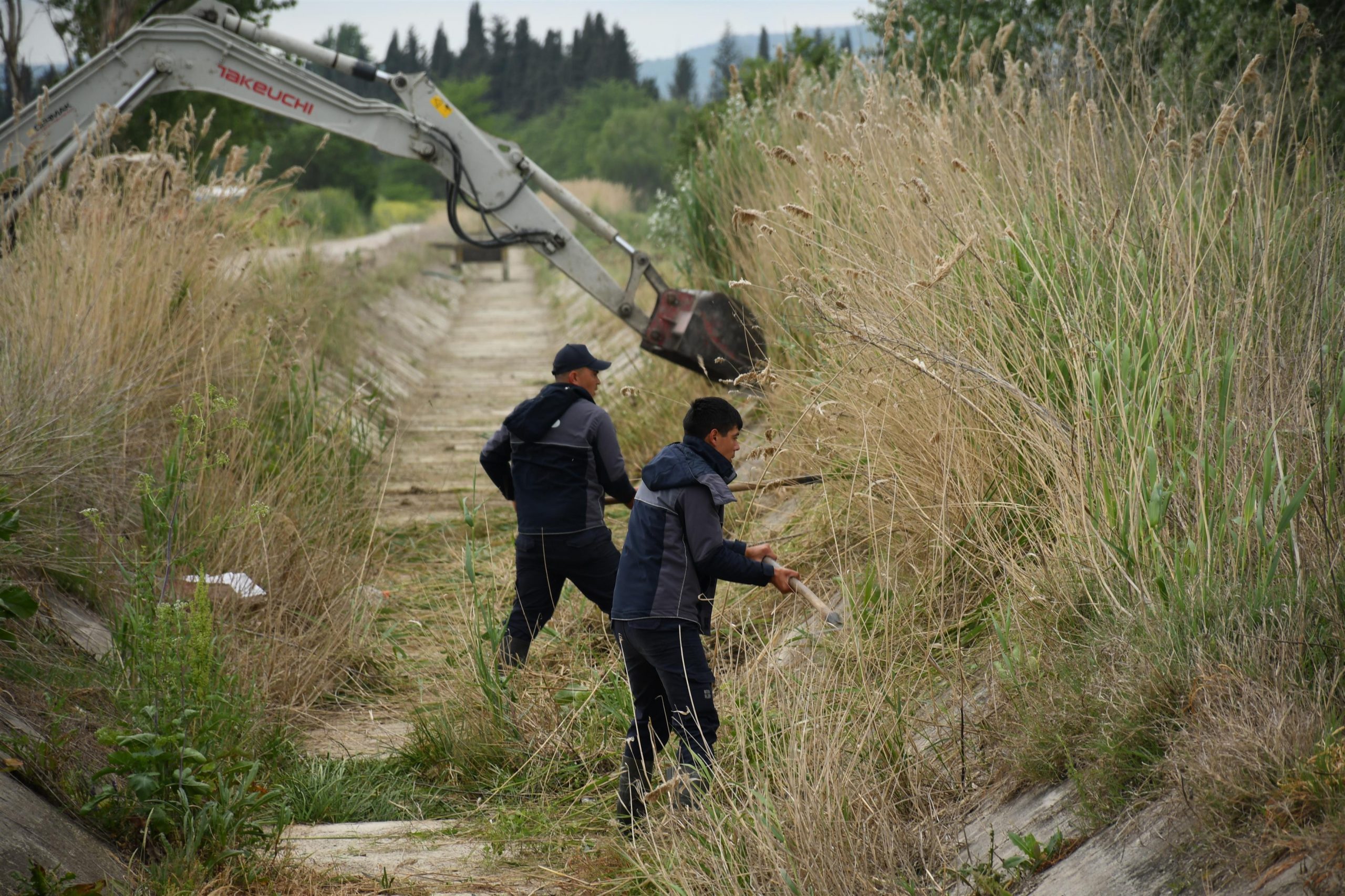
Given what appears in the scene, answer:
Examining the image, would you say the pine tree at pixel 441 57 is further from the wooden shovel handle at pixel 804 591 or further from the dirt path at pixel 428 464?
the wooden shovel handle at pixel 804 591

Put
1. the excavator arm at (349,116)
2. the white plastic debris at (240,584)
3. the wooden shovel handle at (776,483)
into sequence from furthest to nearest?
the excavator arm at (349,116) < the white plastic debris at (240,584) < the wooden shovel handle at (776,483)

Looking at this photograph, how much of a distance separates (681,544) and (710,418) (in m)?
0.46

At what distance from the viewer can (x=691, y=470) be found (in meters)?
4.15

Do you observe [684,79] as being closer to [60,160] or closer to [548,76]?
[548,76]

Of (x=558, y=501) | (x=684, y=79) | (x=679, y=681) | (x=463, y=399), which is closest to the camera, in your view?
(x=679, y=681)

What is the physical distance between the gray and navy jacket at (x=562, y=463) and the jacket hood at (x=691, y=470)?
1.20 metres

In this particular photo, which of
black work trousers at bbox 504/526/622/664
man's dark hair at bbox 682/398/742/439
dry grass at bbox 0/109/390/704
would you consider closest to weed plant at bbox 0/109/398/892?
dry grass at bbox 0/109/390/704

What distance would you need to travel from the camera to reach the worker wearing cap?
548 cm

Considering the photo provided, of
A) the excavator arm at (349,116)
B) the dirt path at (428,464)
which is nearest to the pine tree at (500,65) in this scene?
the dirt path at (428,464)

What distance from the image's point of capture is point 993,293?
16.1ft

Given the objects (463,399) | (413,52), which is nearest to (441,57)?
(413,52)

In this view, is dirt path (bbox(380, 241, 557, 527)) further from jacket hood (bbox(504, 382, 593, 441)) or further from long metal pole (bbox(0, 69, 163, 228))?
long metal pole (bbox(0, 69, 163, 228))

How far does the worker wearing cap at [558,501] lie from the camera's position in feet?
18.0

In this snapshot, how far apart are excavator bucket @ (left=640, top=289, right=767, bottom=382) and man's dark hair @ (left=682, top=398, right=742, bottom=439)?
13.0 ft
